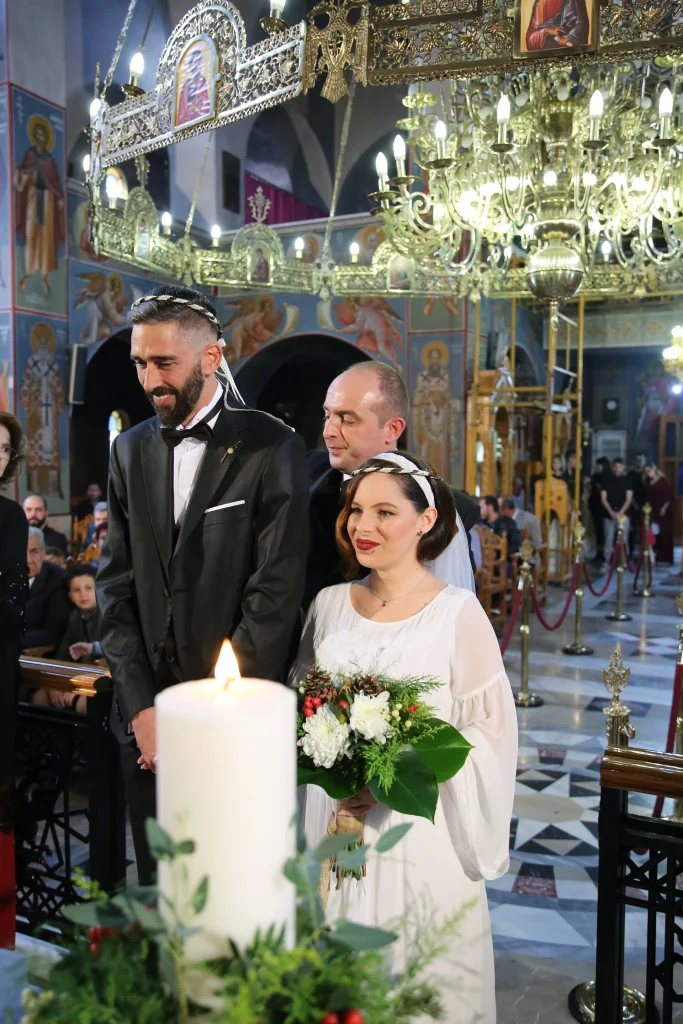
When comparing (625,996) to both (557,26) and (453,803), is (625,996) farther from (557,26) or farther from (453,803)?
(557,26)

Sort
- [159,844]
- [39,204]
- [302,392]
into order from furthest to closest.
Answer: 1. [302,392]
2. [39,204]
3. [159,844]

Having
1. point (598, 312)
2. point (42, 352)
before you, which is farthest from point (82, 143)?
point (598, 312)

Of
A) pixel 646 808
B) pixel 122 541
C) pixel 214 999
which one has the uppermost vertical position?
pixel 122 541

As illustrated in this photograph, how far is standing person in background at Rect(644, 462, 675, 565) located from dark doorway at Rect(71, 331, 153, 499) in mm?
A: 9856

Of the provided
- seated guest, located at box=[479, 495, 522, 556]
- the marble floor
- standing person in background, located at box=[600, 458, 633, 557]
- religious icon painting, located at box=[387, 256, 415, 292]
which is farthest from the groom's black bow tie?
standing person in background, located at box=[600, 458, 633, 557]

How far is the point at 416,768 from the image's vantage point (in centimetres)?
158

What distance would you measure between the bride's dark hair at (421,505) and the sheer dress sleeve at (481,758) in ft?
0.78

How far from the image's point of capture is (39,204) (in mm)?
11664

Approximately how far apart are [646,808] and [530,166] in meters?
4.59

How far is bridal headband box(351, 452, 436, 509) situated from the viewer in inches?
81.1

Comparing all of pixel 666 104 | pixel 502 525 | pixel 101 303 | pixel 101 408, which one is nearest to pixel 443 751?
pixel 666 104

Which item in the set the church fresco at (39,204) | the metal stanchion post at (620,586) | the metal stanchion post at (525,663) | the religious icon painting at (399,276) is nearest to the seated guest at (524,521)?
the metal stanchion post at (620,586)

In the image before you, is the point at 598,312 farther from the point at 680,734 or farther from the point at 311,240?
the point at 680,734

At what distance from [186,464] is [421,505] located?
0.66m
